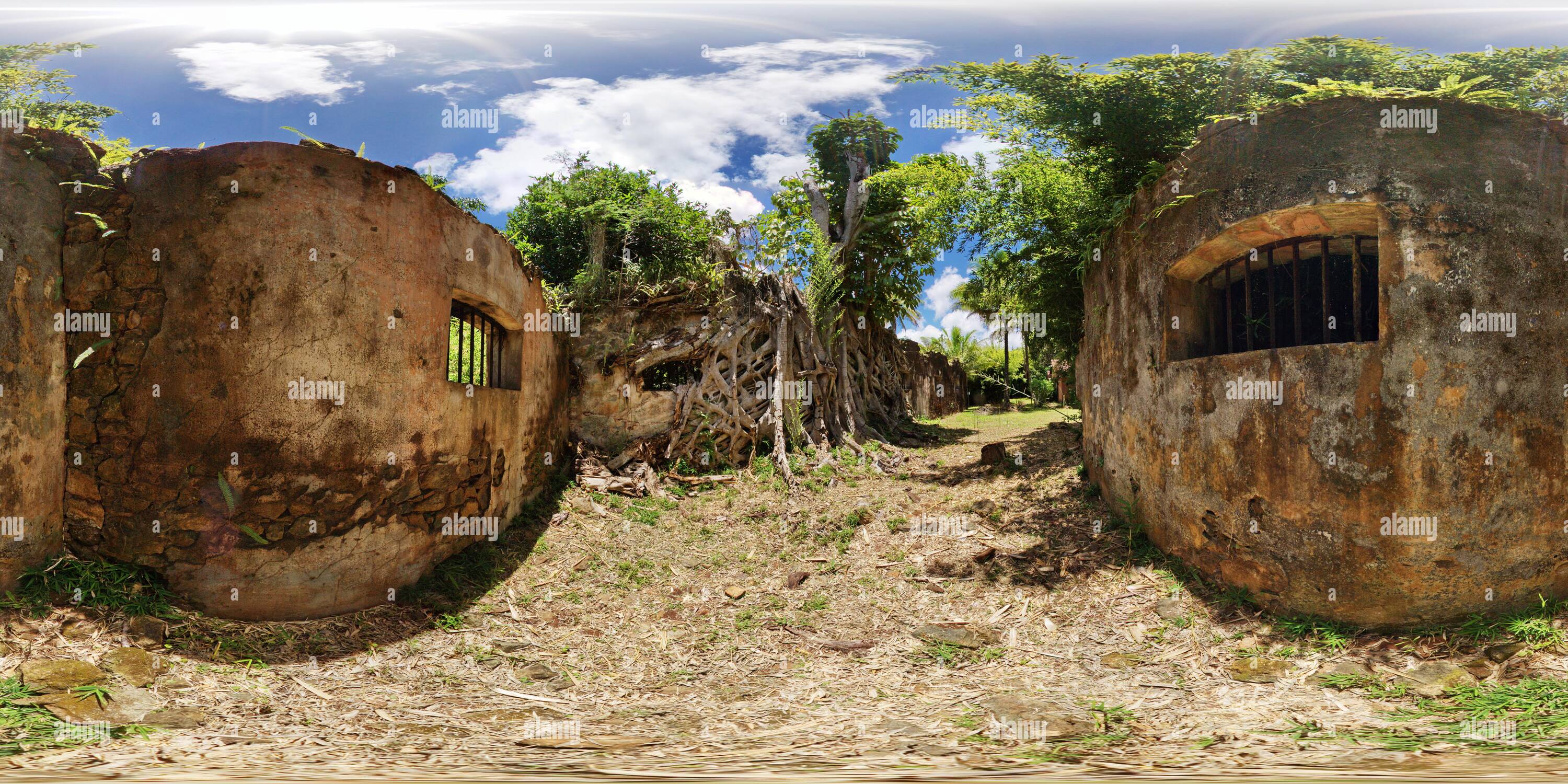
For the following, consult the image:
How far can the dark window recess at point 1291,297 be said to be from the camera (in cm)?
589

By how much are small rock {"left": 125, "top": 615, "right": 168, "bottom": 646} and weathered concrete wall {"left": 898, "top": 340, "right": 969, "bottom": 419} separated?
49.5 ft

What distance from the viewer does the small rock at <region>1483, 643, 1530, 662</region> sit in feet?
16.1

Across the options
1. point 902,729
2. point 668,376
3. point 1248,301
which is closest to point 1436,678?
point 1248,301

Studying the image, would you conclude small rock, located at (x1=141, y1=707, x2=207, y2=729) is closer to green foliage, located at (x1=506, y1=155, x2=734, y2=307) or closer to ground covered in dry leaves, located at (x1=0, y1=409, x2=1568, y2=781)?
ground covered in dry leaves, located at (x1=0, y1=409, x2=1568, y2=781)

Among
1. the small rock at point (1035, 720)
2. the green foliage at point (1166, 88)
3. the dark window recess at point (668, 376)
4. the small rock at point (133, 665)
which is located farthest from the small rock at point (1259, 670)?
the dark window recess at point (668, 376)

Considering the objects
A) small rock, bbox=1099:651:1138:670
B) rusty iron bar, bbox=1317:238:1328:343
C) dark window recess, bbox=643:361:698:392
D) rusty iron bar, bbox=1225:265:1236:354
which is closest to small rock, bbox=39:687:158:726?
small rock, bbox=1099:651:1138:670

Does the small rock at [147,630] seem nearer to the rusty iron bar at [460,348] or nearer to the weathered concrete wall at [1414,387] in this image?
the rusty iron bar at [460,348]

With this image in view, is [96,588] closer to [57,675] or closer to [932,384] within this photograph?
[57,675]

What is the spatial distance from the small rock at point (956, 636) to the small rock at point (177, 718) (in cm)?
498

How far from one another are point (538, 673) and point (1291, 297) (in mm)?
7199

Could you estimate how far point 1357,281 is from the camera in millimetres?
5660

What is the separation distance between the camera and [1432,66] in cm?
773

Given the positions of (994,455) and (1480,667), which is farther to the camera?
(994,455)

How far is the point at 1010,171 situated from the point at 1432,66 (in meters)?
5.00
